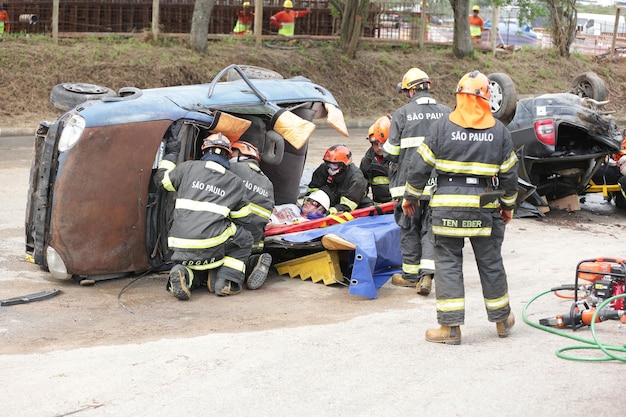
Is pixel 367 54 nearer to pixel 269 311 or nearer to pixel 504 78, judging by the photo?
pixel 504 78

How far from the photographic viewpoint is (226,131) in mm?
8578

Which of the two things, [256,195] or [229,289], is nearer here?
[229,289]

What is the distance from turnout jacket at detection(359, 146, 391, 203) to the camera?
10008 mm

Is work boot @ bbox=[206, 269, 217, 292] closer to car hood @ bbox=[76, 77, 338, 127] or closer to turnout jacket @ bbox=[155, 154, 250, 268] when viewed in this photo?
turnout jacket @ bbox=[155, 154, 250, 268]

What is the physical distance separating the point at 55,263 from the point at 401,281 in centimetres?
299

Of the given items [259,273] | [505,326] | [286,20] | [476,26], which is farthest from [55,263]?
[476,26]

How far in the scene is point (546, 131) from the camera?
37.9 ft

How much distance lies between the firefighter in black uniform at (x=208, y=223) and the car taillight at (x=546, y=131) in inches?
189

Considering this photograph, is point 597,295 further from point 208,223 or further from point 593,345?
point 208,223

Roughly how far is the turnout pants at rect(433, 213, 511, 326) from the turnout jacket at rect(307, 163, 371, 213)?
3.16 meters

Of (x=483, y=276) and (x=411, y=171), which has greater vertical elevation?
(x=411, y=171)

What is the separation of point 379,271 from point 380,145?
5.22 feet

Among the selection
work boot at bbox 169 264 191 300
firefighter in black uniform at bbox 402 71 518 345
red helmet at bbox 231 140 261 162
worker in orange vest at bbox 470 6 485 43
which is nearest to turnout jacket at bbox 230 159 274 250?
red helmet at bbox 231 140 261 162

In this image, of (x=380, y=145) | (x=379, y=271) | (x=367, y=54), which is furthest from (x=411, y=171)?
(x=367, y=54)
